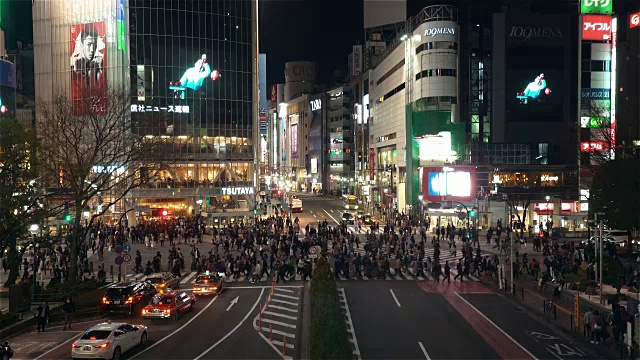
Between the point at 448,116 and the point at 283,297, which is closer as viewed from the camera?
the point at 283,297

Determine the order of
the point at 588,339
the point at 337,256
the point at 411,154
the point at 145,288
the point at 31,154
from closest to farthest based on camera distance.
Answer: the point at 588,339, the point at 145,288, the point at 31,154, the point at 337,256, the point at 411,154

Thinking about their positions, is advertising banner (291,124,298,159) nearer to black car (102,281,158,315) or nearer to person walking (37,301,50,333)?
black car (102,281,158,315)

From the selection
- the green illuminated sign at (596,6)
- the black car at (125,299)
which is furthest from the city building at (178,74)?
the black car at (125,299)

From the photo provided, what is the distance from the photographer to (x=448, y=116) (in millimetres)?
75562

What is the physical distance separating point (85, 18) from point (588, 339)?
2883 inches

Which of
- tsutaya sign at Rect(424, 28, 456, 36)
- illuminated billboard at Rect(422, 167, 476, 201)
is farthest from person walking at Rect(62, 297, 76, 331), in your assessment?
tsutaya sign at Rect(424, 28, 456, 36)

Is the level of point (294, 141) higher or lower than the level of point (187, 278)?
higher

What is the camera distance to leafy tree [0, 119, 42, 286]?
27531 mm

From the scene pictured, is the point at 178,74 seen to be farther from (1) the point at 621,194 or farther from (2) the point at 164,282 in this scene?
(1) the point at 621,194

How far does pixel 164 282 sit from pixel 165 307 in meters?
6.92

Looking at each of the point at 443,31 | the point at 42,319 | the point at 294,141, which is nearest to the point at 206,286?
the point at 42,319

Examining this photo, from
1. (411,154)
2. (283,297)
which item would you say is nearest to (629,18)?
(411,154)

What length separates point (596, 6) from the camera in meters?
74.0

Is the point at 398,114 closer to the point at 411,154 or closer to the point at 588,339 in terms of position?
the point at 411,154
